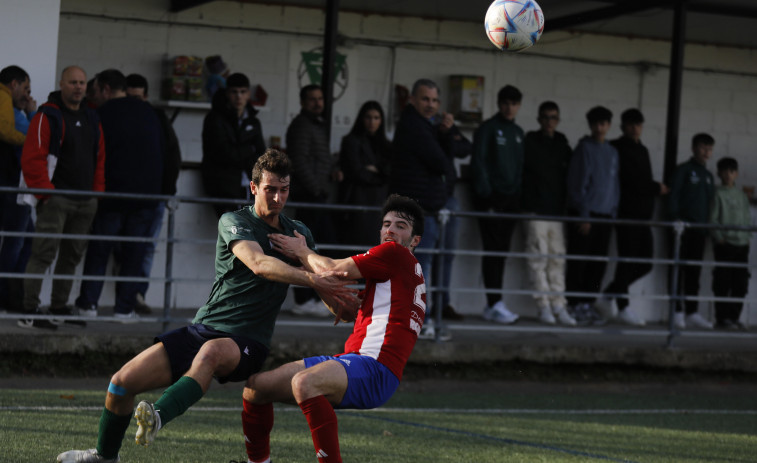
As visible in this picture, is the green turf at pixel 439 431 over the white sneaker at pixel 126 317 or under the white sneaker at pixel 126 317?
under

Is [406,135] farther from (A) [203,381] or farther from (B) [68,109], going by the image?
(A) [203,381]

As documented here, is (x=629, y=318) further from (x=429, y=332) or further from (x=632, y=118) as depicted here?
(x=429, y=332)

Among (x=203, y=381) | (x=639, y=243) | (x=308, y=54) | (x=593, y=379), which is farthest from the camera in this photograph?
(x=308, y=54)

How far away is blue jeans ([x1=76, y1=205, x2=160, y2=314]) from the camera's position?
30.5 ft

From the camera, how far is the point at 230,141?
10.0 m

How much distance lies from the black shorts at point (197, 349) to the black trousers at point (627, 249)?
6601mm

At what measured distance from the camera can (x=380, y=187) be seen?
35.0ft

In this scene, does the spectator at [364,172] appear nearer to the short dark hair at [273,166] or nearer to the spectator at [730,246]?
the spectator at [730,246]

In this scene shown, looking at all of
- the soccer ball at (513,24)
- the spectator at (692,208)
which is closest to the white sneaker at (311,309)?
the soccer ball at (513,24)

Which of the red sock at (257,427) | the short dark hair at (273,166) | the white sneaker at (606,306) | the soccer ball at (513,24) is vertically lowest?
the red sock at (257,427)

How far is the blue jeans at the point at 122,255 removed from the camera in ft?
30.5

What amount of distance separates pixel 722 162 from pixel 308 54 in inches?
206

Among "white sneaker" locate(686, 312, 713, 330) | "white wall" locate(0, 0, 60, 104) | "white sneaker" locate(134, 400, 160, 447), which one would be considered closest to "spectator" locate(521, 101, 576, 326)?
→ "white sneaker" locate(686, 312, 713, 330)

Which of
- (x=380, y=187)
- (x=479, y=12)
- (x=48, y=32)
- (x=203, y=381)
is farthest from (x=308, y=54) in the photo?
(x=203, y=381)
